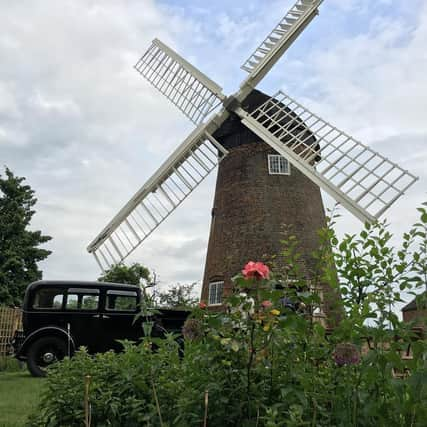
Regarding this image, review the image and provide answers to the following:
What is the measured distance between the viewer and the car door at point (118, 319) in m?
9.03

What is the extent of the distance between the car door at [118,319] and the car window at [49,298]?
88 cm

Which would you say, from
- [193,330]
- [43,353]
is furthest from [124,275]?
[193,330]

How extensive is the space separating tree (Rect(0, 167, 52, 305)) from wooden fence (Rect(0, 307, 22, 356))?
32.8 ft

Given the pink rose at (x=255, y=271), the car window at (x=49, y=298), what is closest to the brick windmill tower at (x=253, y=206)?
the car window at (x=49, y=298)

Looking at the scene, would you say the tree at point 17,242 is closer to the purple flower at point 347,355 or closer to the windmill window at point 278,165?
the windmill window at point 278,165

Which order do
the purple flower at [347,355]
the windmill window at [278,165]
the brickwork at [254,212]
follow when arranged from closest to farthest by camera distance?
the purple flower at [347,355]
the brickwork at [254,212]
the windmill window at [278,165]

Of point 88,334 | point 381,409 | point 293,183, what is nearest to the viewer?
point 381,409

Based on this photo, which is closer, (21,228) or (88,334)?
(88,334)

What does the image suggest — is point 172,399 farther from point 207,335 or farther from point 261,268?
point 261,268

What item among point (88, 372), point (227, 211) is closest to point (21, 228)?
point (227, 211)

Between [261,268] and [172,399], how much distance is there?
Answer: 38.2 inches

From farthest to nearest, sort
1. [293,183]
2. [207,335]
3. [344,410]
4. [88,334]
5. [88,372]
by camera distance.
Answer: [293,183] < [88,334] < [88,372] < [207,335] < [344,410]

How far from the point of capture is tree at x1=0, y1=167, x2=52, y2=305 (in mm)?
22359

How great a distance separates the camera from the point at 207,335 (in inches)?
89.4
